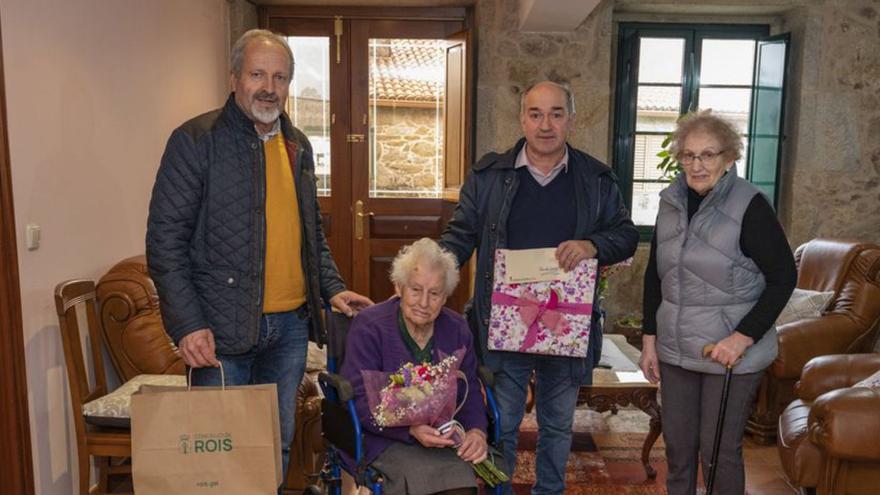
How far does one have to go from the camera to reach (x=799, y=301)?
12.2 feet

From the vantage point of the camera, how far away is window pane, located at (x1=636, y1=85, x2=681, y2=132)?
5.15m

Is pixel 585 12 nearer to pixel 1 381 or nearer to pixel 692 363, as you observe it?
pixel 692 363

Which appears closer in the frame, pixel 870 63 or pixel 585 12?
pixel 585 12

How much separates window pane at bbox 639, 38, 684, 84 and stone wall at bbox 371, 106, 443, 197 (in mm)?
1528

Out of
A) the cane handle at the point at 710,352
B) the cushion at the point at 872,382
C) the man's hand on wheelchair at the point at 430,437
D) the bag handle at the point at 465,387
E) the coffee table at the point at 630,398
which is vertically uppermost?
the cane handle at the point at 710,352

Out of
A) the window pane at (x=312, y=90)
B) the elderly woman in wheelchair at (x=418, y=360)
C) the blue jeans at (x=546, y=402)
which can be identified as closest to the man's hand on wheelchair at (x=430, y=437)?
the elderly woman in wheelchair at (x=418, y=360)

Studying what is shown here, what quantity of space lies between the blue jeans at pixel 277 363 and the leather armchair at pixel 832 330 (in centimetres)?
237

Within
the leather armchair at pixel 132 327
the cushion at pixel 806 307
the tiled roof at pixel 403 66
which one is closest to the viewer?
the leather armchair at pixel 132 327

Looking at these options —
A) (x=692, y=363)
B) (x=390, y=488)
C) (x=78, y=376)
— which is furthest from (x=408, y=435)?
(x=78, y=376)

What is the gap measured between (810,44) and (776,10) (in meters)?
0.39

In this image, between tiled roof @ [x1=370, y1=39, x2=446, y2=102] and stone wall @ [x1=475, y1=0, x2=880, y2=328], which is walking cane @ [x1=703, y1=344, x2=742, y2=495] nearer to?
stone wall @ [x1=475, y1=0, x2=880, y2=328]

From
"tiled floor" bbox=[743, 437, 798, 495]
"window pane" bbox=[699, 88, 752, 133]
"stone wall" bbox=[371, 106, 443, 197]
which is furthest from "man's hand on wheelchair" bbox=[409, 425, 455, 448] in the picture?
"window pane" bbox=[699, 88, 752, 133]

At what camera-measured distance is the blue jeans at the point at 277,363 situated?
1990mm

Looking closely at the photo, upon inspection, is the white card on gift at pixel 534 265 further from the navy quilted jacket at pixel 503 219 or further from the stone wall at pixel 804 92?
the stone wall at pixel 804 92
